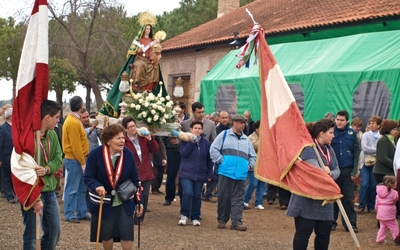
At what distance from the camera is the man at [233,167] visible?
34.3 ft

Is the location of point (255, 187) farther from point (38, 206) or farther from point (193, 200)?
point (38, 206)

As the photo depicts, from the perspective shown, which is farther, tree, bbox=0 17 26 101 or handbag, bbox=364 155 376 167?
tree, bbox=0 17 26 101

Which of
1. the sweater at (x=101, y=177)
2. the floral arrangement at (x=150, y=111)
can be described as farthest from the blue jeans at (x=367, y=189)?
the sweater at (x=101, y=177)

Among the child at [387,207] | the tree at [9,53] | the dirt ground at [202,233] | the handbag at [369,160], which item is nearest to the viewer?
the dirt ground at [202,233]

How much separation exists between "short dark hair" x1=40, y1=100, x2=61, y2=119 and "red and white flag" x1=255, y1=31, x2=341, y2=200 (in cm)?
254

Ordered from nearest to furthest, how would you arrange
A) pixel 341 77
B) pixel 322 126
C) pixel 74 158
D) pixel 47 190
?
pixel 47 190 → pixel 322 126 → pixel 74 158 → pixel 341 77

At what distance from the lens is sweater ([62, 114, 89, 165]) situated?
1015cm

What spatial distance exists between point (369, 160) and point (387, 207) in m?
2.85

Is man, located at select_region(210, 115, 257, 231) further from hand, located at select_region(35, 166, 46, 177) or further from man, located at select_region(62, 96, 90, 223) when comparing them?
hand, located at select_region(35, 166, 46, 177)

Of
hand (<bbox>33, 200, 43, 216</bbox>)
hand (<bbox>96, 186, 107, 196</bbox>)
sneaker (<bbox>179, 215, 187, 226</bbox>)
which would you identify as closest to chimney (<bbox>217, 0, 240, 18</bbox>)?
sneaker (<bbox>179, 215, 187, 226</bbox>)

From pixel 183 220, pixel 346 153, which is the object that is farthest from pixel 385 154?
pixel 183 220

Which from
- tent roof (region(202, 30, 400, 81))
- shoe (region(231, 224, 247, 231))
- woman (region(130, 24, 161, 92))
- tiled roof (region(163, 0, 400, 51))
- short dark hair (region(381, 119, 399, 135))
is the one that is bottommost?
shoe (region(231, 224, 247, 231))

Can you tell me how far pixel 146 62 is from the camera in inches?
508

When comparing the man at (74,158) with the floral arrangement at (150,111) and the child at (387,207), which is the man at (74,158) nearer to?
the floral arrangement at (150,111)
